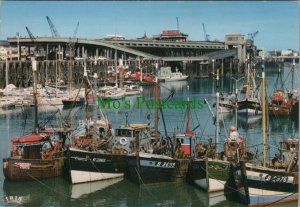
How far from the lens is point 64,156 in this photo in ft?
75.4

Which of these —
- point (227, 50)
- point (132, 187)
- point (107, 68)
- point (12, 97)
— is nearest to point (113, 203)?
point (132, 187)

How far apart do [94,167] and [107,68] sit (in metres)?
69.8

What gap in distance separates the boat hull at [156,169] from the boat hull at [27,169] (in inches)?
141

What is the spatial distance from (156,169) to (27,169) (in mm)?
5430

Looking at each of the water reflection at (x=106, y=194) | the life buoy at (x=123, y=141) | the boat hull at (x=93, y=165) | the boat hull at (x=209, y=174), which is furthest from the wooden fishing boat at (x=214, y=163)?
the life buoy at (x=123, y=141)

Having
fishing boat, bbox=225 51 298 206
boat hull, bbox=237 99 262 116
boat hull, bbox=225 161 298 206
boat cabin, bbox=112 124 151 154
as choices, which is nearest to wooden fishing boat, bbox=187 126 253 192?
fishing boat, bbox=225 51 298 206

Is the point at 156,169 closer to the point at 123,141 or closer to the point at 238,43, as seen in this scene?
the point at 123,141

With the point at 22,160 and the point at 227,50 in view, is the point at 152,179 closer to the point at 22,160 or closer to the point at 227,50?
the point at 22,160

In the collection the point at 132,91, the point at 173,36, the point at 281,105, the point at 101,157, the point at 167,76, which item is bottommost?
the point at 101,157

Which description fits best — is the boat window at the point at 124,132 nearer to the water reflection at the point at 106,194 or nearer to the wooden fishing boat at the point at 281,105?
the water reflection at the point at 106,194

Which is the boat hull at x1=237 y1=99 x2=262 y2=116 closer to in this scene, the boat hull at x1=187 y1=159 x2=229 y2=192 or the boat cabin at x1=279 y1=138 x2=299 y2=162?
the boat cabin at x1=279 y1=138 x2=299 y2=162

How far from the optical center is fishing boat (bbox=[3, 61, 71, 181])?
72.2ft

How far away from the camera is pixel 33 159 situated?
2214 cm

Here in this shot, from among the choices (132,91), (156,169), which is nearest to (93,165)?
(156,169)
